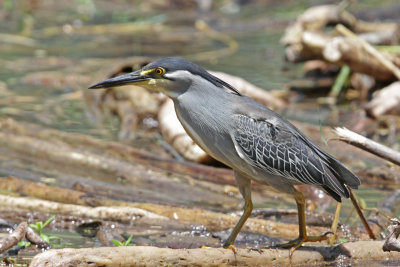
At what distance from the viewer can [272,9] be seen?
1703cm

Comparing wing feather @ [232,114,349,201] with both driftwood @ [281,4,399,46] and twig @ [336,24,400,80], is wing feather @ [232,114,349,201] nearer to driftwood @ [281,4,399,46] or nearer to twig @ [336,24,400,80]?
twig @ [336,24,400,80]

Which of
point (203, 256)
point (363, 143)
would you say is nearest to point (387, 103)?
point (363, 143)

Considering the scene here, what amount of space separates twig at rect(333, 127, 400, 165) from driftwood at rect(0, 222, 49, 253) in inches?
83.4

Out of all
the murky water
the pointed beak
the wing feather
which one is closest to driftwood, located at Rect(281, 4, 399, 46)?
the murky water

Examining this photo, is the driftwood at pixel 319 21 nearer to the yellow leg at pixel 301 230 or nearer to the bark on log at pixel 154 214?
the bark on log at pixel 154 214

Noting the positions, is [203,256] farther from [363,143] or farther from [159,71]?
[363,143]

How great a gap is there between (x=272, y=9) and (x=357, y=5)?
2.40 metres

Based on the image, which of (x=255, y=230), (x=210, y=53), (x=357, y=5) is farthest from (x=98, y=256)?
(x=357, y=5)

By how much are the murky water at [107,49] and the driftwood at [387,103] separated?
0.75m

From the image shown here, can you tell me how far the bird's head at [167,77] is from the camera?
13.6ft

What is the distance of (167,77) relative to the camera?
13.6ft

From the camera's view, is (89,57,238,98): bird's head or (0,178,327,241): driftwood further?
(0,178,327,241): driftwood

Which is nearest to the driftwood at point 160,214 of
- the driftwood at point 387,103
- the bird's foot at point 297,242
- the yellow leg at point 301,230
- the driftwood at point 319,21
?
the bird's foot at point 297,242

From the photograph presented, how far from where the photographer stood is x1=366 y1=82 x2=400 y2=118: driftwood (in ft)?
27.6
